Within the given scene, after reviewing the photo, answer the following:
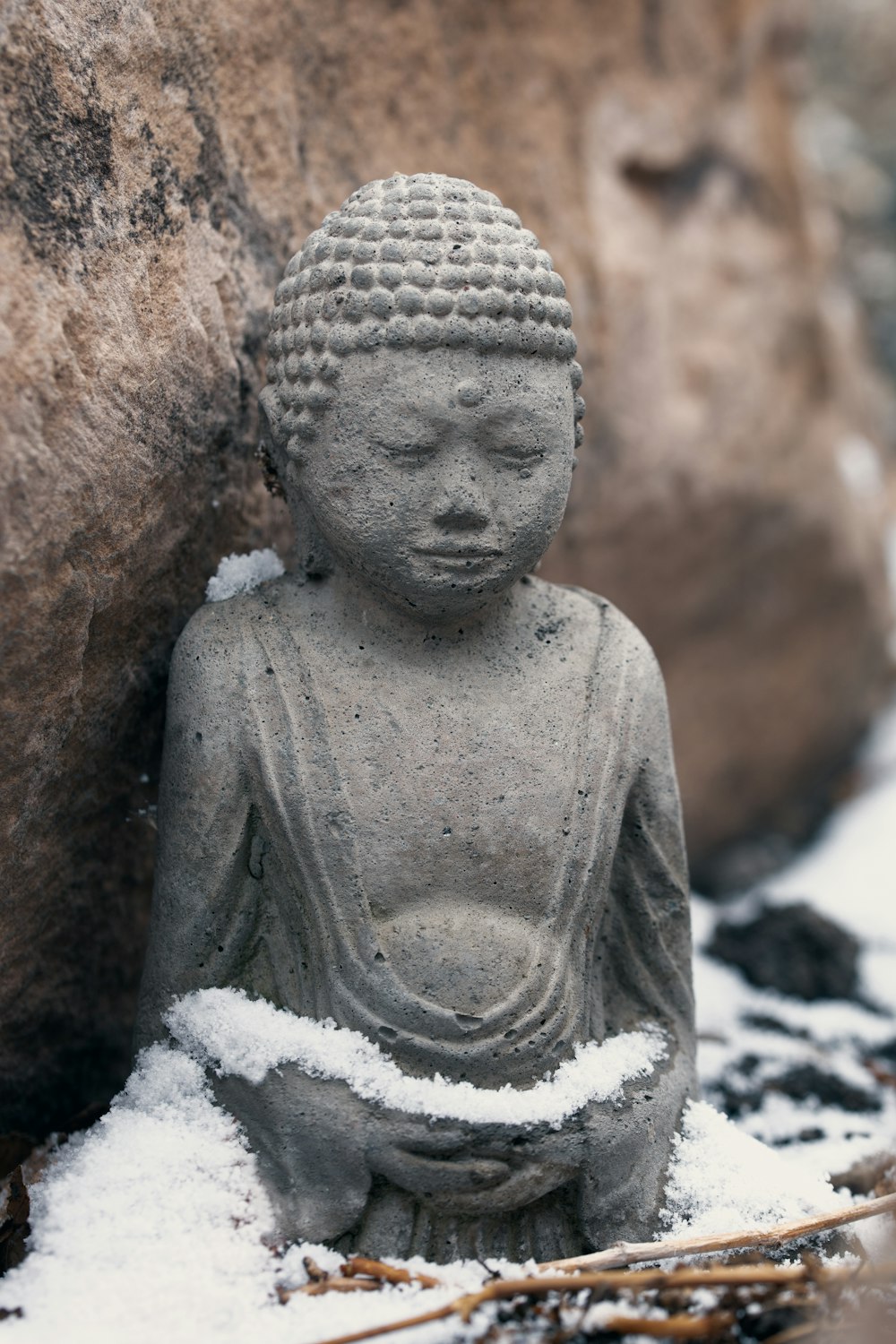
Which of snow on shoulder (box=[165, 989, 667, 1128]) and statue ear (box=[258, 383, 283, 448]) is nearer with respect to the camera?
snow on shoulder (box=[165, 989, 667, 1128])

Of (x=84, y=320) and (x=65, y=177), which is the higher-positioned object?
(x=65, y=177)

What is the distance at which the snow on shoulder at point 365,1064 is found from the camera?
2027 mm

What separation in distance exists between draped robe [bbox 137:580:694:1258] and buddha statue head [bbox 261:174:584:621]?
27 cm

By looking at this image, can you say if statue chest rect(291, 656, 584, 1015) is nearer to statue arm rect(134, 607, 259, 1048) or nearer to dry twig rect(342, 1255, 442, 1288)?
statue arm rect(134, 607, 259, 1048)

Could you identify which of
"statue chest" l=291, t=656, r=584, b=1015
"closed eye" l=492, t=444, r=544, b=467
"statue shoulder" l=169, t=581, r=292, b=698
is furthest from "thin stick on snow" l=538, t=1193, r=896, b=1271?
"closed eye" l=492, t=444, r=544, b=467

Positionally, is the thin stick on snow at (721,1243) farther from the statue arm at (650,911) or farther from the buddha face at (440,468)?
the buddha face at (440,468)

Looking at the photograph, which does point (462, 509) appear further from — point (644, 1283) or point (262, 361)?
point (644, 1283)

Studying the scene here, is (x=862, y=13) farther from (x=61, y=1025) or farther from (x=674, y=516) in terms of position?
(x=61, y=1025)

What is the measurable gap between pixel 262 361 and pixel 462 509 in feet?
2.67

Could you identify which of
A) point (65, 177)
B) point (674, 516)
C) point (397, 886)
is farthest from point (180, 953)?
point (674, 516)

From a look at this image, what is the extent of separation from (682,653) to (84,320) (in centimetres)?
297

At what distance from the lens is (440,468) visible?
210 centimetres

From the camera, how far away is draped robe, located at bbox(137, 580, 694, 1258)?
206 cm

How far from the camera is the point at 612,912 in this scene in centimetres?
241
